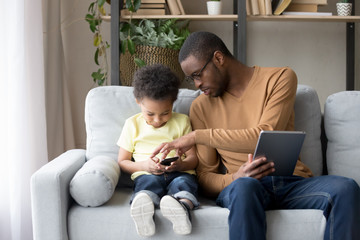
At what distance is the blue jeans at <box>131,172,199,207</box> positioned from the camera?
1.65 meters

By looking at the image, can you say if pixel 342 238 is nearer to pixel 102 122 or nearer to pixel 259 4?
pixel 102 122

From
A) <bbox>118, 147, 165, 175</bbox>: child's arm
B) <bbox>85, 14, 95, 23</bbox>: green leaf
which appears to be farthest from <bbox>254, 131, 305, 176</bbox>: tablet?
<bbox>85, 14, 95, 23</bbox>: green leaf

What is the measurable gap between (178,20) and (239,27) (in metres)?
0.44

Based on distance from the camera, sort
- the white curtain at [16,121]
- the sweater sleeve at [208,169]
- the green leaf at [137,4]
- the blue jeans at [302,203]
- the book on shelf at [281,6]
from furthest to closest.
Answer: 1. the book on shelf at [281,6]
2. the green leaf at [137,4]
3. the white curtain at [16,121]
4. the sweater sleeve at [208,169]
5. the blue jeans at [302,203]

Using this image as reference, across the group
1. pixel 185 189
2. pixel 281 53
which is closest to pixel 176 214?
pixel 185 189

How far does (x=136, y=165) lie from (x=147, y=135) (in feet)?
0.48

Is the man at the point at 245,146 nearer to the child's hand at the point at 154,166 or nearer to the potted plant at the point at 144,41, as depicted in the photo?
the child's hand at the point at 154,166

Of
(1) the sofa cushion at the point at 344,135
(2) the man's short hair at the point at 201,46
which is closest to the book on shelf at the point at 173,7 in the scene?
(2) the man's short hair at the point at 201,46

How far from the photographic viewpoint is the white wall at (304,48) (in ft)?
10.5

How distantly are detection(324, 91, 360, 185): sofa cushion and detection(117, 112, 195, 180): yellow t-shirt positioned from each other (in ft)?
2.07

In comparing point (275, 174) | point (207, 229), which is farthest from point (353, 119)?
point (207, 229)

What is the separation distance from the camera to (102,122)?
2080 millimetres

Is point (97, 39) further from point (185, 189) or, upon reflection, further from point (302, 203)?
point (302, 203)

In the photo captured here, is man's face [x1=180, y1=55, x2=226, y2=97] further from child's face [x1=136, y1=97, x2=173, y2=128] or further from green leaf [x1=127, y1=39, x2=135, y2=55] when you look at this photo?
green leaf [x1=127, y1=39, x2=135, y2=55]
